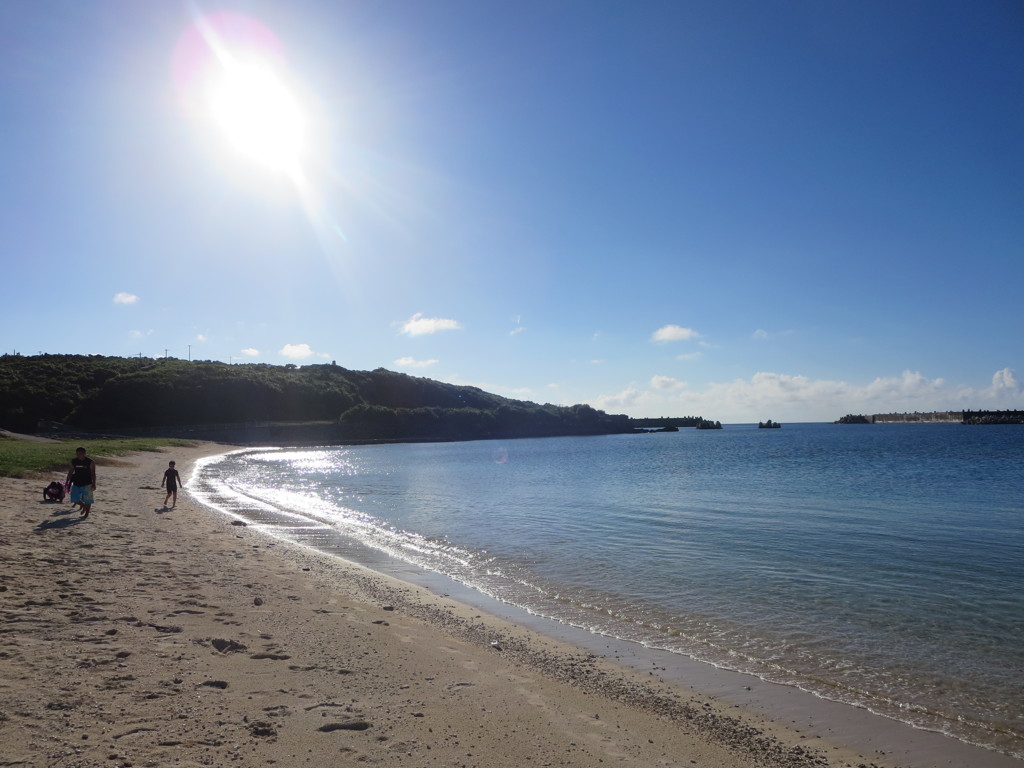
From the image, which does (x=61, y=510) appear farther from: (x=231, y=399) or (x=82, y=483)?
(x=231, y=399)

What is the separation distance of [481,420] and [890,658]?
452 ft

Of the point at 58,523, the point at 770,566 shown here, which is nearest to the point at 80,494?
the point at 58,523

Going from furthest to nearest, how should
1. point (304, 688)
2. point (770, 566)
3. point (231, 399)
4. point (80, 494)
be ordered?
point (231, 399) < point (80, 494) < point (770, 566) < point (304, 688)

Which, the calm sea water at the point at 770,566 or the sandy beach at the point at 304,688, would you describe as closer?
the sandy beach at the point at 304,688

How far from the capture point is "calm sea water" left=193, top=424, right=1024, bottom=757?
8.15 m

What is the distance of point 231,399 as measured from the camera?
347ft

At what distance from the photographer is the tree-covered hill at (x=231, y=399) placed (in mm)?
87500

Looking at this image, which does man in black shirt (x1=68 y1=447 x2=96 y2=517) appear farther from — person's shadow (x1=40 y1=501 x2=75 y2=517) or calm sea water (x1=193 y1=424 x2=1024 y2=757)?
calm sea water (x1=193 y1=424 x2=1024 y2=757)

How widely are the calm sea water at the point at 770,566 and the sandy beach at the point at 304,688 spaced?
1972 mm

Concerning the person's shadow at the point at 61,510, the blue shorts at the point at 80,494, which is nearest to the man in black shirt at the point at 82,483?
the blue shorts at the point at 80,494

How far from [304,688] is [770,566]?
447 inches

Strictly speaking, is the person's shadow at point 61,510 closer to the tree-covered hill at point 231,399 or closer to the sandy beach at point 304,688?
the sandy beach at point 304,688

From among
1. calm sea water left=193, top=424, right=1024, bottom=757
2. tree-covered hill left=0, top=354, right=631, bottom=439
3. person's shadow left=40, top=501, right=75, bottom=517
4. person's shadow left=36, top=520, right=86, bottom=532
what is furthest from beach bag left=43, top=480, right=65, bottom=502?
tree-covered hill left=0, top=354, right=631, bottom=439

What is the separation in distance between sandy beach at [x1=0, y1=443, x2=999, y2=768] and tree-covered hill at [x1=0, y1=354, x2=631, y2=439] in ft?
286
